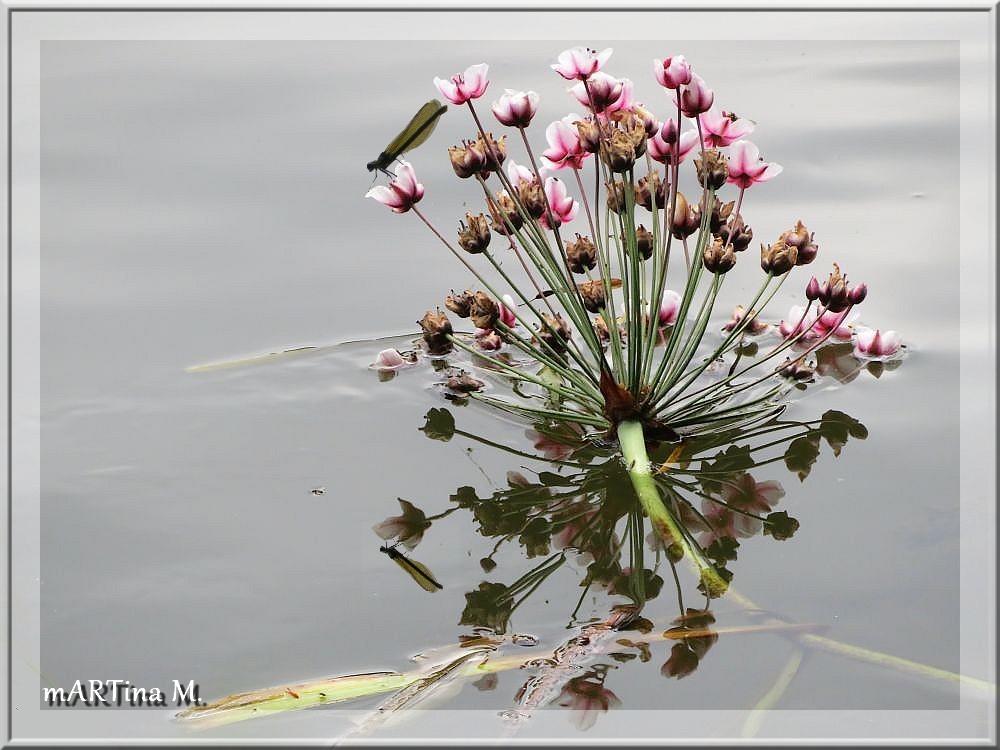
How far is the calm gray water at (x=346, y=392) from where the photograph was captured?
1890 millimetres

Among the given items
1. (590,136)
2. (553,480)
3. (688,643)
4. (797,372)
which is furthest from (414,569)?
(797,372)

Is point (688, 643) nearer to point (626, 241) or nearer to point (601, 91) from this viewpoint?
point (626, 241)

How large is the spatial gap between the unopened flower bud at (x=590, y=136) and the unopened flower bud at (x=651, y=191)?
179mm

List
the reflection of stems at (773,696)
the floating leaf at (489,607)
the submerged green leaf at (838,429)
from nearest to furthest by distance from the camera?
the reflection of stems at (773,696), the floating leaf at (489,607), the submerged green leaf at (838,429)

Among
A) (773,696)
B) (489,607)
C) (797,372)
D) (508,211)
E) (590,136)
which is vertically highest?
(590,136)

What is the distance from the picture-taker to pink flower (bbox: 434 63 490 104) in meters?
2.25

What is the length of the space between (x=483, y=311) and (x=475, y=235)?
15cm

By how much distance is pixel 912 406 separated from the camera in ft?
8.65

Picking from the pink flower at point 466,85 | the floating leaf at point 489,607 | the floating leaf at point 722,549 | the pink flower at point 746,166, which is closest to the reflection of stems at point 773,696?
the floating leaf at point 722,549

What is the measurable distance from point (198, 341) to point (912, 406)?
5.67ft

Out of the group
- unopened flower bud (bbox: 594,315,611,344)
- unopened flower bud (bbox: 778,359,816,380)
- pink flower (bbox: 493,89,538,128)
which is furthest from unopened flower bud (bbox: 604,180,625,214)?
unopened flower bud (bbox: 778,359,816,380)

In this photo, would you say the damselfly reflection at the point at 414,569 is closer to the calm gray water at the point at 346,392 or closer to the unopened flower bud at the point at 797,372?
the calm gray water at the point at 346,392

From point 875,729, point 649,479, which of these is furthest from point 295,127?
point 875,729

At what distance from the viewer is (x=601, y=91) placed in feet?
7.42
